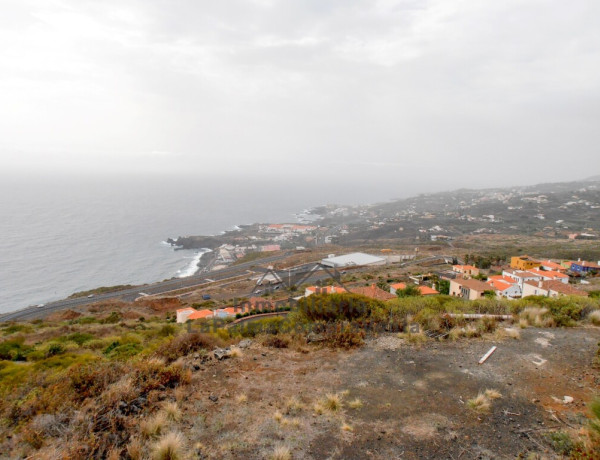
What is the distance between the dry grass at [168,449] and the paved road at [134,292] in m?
35.3

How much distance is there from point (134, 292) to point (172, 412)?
40.2 m

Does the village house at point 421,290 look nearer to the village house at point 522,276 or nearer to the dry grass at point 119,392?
the village house at point 522,276

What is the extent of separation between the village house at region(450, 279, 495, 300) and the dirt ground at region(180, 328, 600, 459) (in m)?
20.4

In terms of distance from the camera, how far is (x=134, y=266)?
57.2 metres

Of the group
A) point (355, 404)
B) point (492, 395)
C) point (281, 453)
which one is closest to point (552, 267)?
point (492, 395)

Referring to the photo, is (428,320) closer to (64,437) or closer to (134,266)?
(64,437)

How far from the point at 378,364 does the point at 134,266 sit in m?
59.5

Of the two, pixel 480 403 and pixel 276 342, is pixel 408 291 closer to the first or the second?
pixel 276 342

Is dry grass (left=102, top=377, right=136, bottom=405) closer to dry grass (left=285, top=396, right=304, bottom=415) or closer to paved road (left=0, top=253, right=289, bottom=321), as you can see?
dry grass (left=285, top=396, right=304, bottom=415)

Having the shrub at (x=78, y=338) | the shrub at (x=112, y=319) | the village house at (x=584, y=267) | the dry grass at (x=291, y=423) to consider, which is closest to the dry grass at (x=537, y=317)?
the dry grass at (x=291, y=423)

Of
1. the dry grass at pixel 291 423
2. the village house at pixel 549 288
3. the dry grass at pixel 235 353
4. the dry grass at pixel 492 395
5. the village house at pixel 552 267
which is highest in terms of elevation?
the dry grass at pixel 492 395

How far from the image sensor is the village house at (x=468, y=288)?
26141mm

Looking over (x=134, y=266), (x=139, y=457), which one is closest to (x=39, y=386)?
A: (x=139, y=457)

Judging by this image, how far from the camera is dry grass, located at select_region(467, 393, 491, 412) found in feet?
15.3
